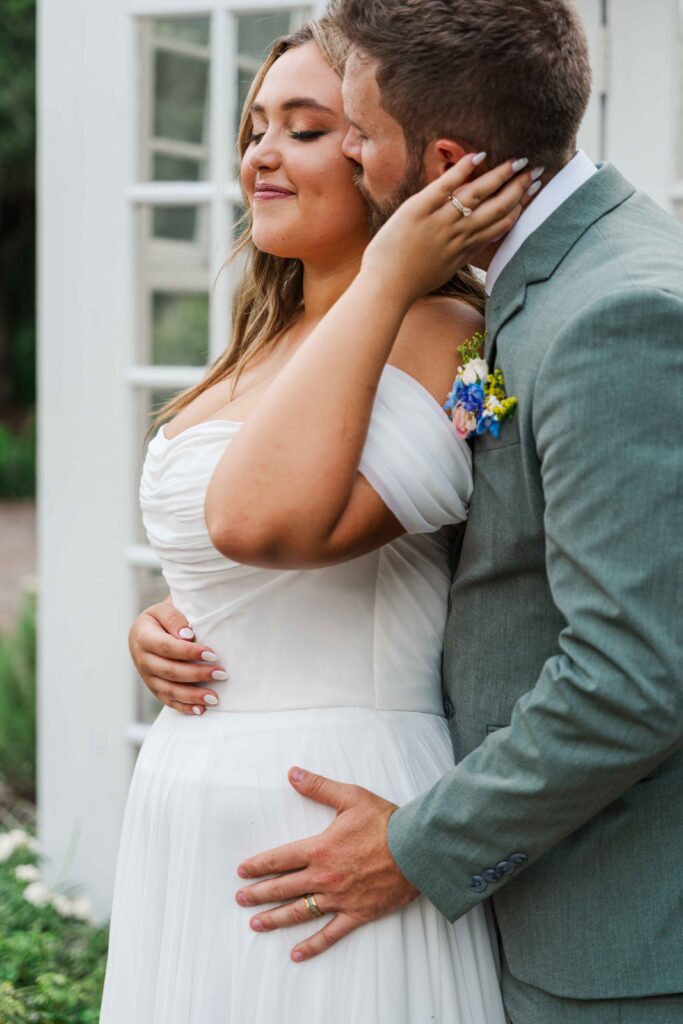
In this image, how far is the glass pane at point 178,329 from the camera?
3.48 metres

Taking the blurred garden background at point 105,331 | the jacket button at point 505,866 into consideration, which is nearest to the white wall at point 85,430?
the blurred garden background at point 105,331

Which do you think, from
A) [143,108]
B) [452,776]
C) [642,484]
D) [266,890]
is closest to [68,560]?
[143,108]

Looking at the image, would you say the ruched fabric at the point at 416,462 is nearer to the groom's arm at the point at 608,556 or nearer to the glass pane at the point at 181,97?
the groom's arm at the point at 608,556

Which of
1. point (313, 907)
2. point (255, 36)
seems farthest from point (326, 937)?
point (255, 36)

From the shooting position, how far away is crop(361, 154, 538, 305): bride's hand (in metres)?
1.47

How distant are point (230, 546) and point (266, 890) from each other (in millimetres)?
462

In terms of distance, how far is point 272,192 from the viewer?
184 centimetres

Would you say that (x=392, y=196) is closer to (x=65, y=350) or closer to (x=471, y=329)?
(x=471, y=329)

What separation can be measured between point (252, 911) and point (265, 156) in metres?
1.07

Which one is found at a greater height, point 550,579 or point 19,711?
point 550,579

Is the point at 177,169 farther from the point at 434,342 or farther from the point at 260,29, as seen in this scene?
the point at 434,342

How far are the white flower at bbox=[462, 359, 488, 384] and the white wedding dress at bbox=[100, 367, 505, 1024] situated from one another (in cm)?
9

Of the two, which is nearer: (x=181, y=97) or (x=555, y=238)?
(x=555, y=238)

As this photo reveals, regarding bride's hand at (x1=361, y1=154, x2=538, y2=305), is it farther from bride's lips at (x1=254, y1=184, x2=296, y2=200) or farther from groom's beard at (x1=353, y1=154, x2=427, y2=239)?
bride's lips at (x1=254, y1=184, x2=296, y2=200)
